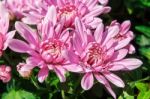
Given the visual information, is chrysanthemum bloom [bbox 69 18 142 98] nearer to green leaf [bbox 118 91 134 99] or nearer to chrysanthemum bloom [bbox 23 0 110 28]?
chrysanthemum bloom [bbox 23 0 110 28]

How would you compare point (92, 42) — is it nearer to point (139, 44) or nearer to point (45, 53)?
point (45, 53)

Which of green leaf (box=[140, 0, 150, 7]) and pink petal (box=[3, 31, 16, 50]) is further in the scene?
green leaf (box=[140, 0, 150, 7])

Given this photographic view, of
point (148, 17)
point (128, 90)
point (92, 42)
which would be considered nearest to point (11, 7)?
point (92, 42)

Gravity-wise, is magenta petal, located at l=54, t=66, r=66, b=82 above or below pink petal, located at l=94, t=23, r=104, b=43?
below

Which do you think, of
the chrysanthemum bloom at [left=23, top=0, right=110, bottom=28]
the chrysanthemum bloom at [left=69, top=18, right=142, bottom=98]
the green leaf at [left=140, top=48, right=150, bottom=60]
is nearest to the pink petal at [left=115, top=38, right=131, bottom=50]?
the chrysanthemum bloom at [left=69, top=18, right=142, bottom=98]

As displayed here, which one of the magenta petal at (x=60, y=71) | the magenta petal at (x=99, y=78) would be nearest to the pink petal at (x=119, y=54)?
the magenta petal at (x=99, y=78)

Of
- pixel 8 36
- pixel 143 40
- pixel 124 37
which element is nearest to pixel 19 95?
pixel 8 36
